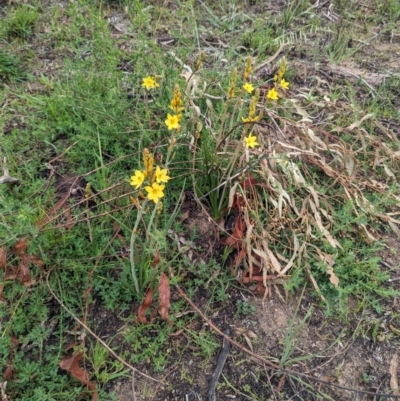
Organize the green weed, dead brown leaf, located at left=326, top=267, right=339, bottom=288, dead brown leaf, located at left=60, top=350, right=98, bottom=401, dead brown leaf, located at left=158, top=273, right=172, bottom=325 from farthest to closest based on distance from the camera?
the green weed
dead brown leaf, located at left=326, top=267, right=339, bottom=288
dead brown leaf, located at left=158, top=273, right=172, bottom=325
dead brown leaf, located at left=60, top=350, right=98, bottom=401

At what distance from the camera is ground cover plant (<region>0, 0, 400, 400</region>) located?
1.75 metres

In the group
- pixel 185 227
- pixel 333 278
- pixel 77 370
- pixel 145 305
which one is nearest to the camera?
pixel 77 370

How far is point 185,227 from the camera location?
7.20 ft

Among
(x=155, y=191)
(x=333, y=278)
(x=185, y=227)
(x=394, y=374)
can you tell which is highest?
(x=155, y=191)

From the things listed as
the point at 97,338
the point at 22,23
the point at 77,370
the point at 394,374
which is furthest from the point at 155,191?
the point at 22,23

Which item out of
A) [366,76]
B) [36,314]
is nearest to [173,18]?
[366,76]

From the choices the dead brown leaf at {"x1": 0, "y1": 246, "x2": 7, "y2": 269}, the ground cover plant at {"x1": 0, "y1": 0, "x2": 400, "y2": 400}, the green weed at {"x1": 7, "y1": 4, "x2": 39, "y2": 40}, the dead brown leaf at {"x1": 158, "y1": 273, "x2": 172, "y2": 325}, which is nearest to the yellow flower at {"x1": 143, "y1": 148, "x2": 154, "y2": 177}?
the ground cover plant at {"x1": 0, "y1": 0, "x2": 400, "y2": 400}

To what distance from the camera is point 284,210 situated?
216 cm

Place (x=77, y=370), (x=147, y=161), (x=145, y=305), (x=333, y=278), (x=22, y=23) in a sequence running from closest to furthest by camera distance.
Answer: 1. (x=147, y=161)
2. (x=77, y=370)
3. (x=145, y=305)
4. (x=333, y=278)
5. (x=22, y=23)

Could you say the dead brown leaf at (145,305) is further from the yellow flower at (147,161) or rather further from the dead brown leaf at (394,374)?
the dead brown leaf at (394,374)

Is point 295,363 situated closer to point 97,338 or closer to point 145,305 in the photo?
point 145,305

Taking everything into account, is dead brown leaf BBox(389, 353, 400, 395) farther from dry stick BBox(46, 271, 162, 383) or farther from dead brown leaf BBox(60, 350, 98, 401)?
dead brown leaf BBox(60, 350, 98, 401)

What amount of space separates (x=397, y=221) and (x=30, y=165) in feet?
6.81

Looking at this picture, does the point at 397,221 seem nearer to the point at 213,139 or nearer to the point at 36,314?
the point at 213,139
